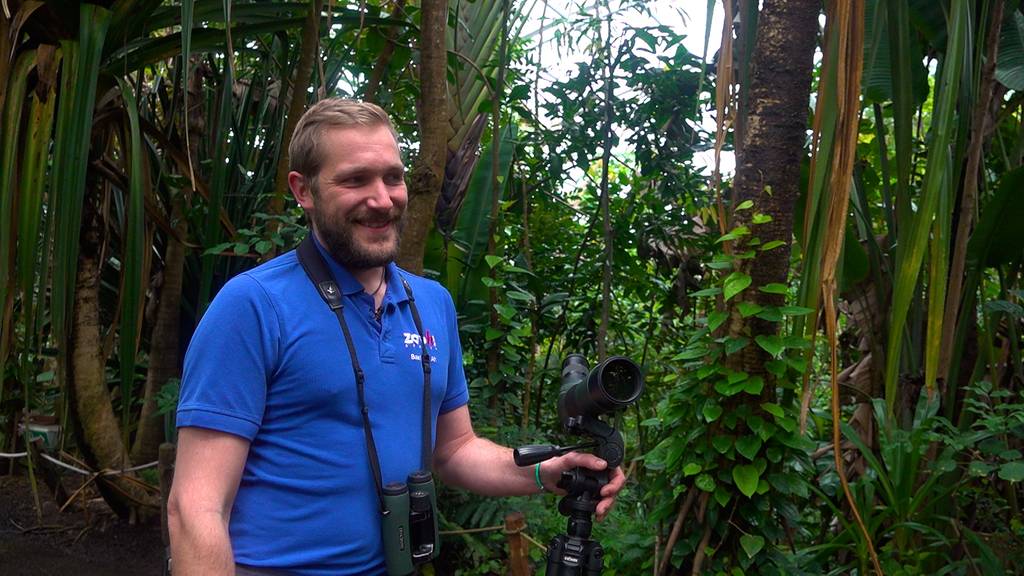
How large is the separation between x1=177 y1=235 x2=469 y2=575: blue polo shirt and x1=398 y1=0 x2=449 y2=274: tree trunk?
60.4 inches

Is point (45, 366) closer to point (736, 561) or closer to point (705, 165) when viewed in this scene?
point (705, 165)

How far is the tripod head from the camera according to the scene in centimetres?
174

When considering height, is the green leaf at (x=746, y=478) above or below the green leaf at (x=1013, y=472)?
below

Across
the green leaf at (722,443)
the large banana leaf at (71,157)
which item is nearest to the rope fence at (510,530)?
the green leaf at (722,443)

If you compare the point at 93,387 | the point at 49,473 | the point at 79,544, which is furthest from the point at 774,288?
the point at 49,473

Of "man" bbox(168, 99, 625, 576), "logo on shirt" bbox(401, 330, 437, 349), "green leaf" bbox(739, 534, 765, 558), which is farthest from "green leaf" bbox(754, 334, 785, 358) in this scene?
"logo on shirt" bbox(401, 330, 437, 349)

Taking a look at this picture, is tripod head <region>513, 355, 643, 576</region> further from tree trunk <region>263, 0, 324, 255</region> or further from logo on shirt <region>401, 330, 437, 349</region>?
tree trunk <region>263, 0, 324, 255</region>

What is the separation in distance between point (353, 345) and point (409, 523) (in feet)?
1.13

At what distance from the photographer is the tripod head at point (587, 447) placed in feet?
5.69

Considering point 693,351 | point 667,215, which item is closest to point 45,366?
point 667,215

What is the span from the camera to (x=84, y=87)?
301 centimetres

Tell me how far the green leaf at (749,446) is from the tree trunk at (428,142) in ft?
4.26

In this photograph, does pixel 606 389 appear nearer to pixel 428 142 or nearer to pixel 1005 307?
pixel 428 142

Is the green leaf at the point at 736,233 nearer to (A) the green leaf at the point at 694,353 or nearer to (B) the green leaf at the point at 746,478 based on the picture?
(A) the green leaf at the point at 694,353
